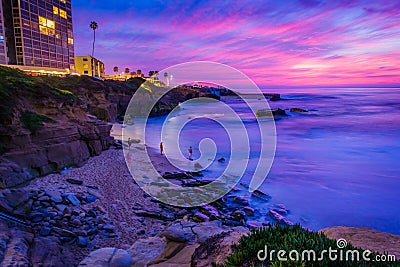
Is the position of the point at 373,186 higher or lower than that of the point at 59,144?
lower

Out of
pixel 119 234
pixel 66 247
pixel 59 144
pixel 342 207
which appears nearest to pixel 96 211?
pixel 119 234

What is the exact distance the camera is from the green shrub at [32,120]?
42.7ft

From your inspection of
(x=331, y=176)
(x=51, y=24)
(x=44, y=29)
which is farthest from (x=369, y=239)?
(x=51, y=24)

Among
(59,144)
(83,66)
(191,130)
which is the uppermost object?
(83,66)

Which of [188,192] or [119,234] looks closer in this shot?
[119,234]

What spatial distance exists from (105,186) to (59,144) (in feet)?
13.1

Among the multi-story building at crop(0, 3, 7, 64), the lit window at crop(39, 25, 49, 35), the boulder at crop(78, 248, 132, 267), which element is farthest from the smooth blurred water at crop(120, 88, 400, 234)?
the lit window at crop(39, 25, 49, 35)

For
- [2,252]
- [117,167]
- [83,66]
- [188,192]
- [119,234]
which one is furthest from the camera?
[83,66]

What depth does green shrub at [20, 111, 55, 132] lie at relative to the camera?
13.0 metres

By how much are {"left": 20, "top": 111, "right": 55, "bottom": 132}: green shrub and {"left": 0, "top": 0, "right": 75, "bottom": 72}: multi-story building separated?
4263 cm

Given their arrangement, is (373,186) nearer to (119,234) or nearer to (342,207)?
(342,207)

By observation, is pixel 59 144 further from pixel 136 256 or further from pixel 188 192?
pixel 136 256

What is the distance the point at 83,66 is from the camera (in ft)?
258

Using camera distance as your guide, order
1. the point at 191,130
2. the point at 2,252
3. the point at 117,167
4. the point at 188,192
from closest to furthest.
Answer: the point at 2,252, the point at 188,192, the point at 117,167, the point at 191,130
